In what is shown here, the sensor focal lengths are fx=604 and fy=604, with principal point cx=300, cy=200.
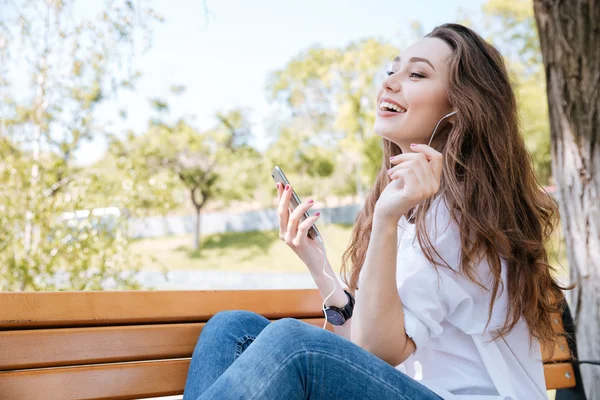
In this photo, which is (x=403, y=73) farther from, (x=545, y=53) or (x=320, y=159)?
(x=320, y=159)

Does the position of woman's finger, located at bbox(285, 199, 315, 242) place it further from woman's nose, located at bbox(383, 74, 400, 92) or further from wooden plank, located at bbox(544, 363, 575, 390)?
wooden plank, located at bbox(544, 363, 575, 390)

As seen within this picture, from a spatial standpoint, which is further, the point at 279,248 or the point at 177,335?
the point at 279,248

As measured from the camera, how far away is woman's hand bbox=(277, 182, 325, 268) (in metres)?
1.66

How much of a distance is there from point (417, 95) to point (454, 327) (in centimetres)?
61

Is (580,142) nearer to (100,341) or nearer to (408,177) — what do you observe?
(408,177)

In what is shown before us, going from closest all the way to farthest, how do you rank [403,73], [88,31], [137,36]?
1. [403,73]
2. [137,36]
3. [88,31]

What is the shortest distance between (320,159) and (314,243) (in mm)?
23597

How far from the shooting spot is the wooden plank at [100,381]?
149 centimetres

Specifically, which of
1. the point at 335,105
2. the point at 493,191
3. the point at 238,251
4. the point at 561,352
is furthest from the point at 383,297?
the point at 238,251

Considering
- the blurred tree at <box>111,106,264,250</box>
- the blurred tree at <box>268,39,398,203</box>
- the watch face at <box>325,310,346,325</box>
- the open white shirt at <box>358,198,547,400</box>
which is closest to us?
the open white shirt at <box>358,198,547,400</box>

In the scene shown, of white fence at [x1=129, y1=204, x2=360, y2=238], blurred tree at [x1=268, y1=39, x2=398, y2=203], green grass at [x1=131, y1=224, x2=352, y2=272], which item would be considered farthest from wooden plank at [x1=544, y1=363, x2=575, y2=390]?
white fence at [x1=129, y1=204, x2=360, y2=238]

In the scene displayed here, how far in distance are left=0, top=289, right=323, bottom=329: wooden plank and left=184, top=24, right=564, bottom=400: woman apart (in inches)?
4.6

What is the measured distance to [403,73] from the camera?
1666 millimetres

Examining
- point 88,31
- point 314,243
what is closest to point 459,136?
point 314,243
